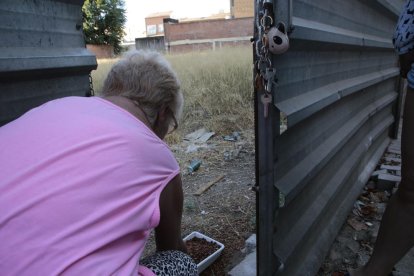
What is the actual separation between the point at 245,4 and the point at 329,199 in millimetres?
43455

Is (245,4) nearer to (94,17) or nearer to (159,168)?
(94,17)

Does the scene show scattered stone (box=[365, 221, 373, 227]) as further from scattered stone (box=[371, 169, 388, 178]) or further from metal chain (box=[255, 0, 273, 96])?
metal chain (box=[255, 0, 273, 96])

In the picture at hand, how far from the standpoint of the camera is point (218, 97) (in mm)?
7559

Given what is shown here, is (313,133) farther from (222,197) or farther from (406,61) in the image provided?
(222,197)

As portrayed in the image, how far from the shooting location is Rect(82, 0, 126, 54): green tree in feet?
101

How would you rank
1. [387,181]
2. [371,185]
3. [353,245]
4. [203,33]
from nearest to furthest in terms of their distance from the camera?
[353,245], [387,181], [371,185], [203,33]

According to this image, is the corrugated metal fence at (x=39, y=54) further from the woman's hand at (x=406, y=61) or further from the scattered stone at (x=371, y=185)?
the scattered stone at (x=371, y=185)

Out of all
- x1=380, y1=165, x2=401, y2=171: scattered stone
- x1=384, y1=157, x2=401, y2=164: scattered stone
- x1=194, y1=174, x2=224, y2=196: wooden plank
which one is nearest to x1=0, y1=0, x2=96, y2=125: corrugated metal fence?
x1=194, y1=174, x2=224, y2=196: wooden plank

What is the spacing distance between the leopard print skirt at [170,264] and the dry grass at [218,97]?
14.2 feet

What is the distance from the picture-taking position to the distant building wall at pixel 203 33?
31.9m

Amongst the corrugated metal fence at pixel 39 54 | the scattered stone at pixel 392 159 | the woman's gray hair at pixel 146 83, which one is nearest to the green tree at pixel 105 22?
the scattered stone at pixel 392 159

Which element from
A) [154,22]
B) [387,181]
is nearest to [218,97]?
[387,181]

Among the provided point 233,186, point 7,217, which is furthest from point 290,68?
point 233,186

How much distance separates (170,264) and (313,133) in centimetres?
109
